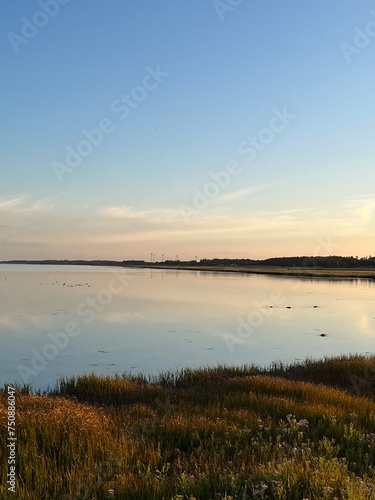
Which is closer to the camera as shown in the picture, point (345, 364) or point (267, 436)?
point (267, 436)

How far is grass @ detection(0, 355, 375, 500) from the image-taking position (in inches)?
221

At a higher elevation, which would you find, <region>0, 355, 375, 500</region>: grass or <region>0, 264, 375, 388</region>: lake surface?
<region>0, 355, 375, 500</region>: grass

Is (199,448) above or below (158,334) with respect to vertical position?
above

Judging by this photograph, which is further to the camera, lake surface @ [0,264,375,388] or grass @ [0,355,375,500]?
lake surface @ [0,264,375,388]

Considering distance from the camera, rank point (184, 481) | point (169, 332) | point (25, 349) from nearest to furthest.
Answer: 1. point (184, 481)
2. point (25, 349)
3. point (169, 332)

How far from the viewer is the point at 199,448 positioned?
7.05 m

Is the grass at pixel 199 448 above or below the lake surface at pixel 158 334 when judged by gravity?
above

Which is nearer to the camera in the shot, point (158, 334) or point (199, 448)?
point (199, 448)

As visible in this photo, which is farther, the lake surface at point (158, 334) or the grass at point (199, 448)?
the lake surface at point (158, 334)

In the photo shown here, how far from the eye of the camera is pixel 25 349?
2112 cm

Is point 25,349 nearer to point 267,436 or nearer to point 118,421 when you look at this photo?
point 118,421

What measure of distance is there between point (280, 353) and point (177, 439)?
15.4 m

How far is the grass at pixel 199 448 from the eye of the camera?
5.62 m

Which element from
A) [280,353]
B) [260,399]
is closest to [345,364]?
[280,353]
